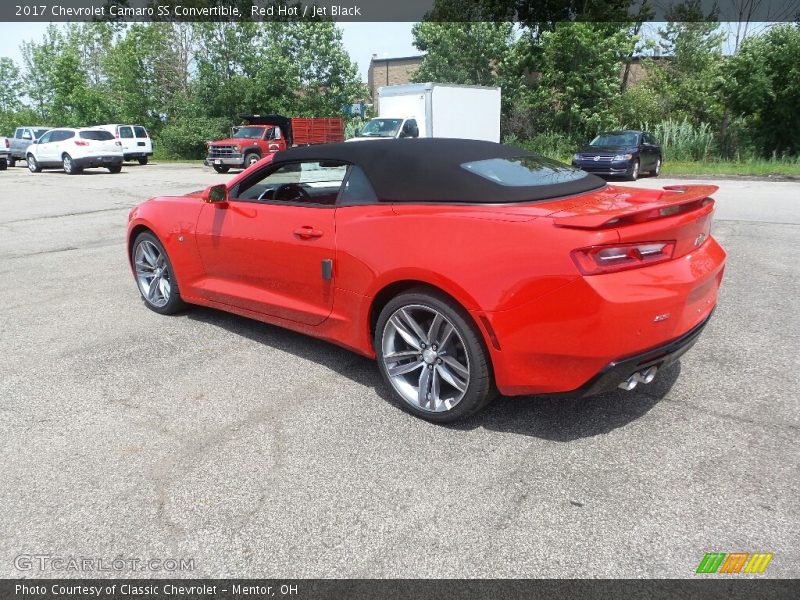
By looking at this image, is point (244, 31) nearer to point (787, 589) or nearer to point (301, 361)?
point (301, 361)

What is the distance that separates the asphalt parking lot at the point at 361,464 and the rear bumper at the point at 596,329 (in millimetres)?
406

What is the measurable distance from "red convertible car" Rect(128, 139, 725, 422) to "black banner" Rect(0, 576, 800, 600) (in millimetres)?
960

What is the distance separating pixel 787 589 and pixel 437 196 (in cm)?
231

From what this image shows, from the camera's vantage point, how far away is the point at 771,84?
2428cm

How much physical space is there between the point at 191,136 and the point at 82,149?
9.42m

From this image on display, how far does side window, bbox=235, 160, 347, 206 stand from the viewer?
14.4ft

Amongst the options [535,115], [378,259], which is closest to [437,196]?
[378,259]

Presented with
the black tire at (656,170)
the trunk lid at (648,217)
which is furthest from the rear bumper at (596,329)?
the black tire at (656,170)

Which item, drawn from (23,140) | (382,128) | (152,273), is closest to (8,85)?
(23,140)

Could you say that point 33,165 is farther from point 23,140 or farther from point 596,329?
point 596,329

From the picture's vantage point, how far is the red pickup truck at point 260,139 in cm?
2548

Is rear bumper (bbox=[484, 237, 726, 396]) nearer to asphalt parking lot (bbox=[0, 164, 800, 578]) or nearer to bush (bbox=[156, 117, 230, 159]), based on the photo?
asphalt parking lot (bbox=[0, 164, 800, 578])

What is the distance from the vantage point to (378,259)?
11.3ft

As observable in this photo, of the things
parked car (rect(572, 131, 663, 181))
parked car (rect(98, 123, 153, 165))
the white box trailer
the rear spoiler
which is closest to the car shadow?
the rear spoiler
